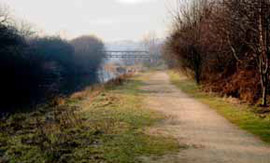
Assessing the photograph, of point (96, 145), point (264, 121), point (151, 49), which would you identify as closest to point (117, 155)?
point (96, 145)

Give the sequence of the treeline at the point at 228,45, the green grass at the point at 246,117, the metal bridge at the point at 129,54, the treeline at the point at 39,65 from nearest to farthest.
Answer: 1. the green grass at the point at 246,117
2. the treeline at the point at 228,45
3. the treeline at the point at 39,65
4. the metal bridge at the point at 129,54

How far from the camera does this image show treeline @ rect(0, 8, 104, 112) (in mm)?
39800

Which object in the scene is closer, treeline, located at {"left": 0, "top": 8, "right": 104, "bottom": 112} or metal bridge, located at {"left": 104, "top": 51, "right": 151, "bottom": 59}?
treeline, located at {"left": 0, "top": 8, "right": 104, "bottom": 112}

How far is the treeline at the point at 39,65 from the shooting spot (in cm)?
3980

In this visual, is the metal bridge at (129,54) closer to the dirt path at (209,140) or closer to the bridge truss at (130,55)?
the bridge truss at (130,55)

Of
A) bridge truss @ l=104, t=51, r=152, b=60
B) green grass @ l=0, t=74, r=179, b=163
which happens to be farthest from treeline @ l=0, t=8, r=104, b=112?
bridge truss @ l=104, t=51, r=152, b=60

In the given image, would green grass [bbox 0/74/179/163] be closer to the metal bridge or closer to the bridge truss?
the bridge truss

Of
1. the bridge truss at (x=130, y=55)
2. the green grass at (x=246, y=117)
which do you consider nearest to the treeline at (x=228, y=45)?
the green grass at (x=246, y=117)

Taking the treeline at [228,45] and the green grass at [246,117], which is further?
the treeline at [228,45]

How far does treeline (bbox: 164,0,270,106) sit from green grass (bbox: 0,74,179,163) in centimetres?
592

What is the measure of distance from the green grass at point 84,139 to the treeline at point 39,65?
1064 cm

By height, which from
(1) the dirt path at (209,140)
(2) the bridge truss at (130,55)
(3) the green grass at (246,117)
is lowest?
(1) the dirt path at (209,140)

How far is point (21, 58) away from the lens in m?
55.9

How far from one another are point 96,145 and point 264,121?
22.6 ft
